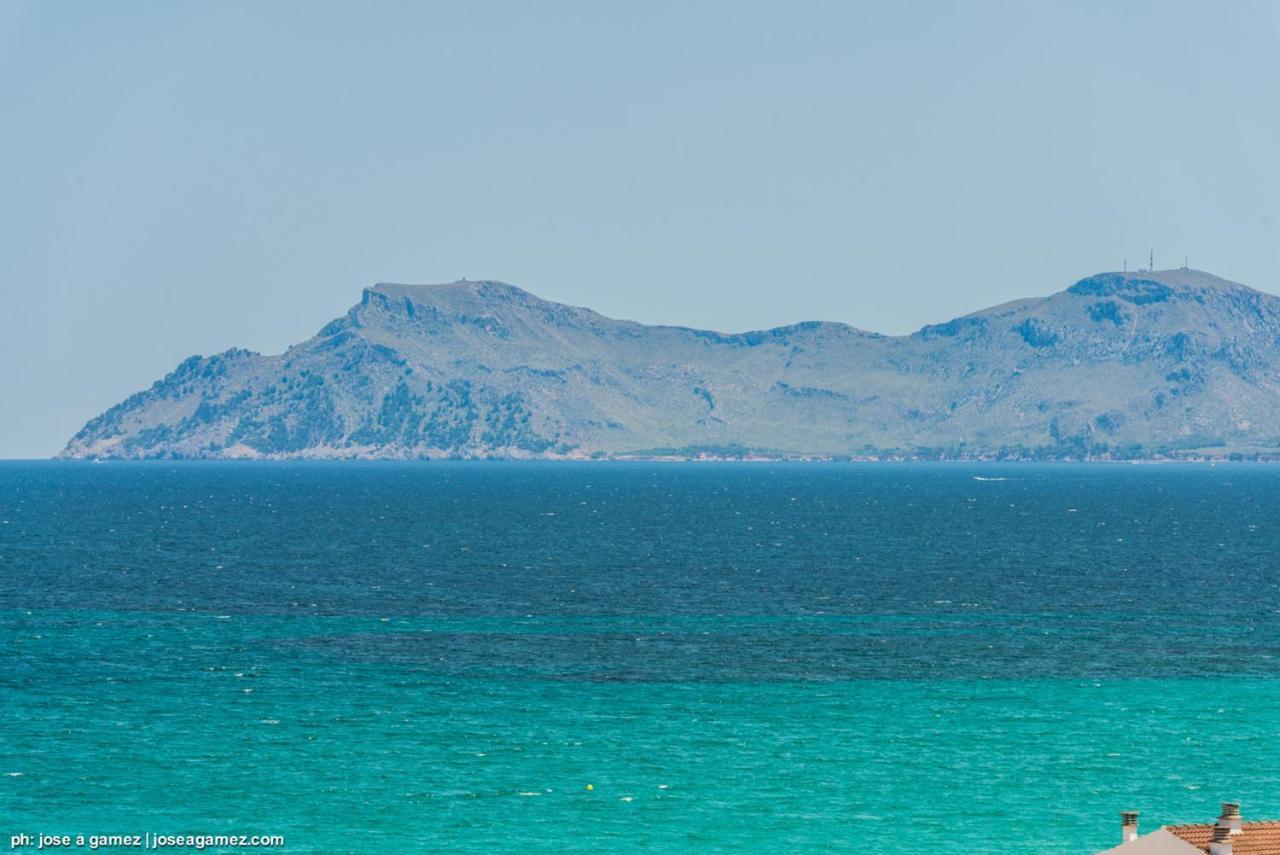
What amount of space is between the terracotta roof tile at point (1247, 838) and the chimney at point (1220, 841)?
0.62 ft

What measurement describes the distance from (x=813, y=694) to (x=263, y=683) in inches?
1005

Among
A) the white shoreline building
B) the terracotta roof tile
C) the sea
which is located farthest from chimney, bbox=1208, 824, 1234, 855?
the sea

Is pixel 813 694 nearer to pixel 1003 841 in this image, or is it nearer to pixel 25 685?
pixel 1003 841

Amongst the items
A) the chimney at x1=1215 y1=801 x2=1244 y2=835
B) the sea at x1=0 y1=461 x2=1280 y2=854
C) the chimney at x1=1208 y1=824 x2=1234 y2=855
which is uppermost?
the chimney at x1=1215 y1=801 x2=1244 y2=835

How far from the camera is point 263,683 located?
81.9 meters

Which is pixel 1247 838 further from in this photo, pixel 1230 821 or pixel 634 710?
pixel 634 710

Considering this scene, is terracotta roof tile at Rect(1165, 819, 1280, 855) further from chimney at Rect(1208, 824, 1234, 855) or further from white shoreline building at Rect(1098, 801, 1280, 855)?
chimney at Rect(1208, 824, 1234, 855)

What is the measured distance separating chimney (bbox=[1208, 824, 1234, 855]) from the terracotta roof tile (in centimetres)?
19

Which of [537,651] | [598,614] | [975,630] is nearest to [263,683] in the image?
[537,651]

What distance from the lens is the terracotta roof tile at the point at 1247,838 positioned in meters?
36.6

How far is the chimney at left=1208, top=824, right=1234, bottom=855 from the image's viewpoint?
115 ft

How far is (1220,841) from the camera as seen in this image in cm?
3572

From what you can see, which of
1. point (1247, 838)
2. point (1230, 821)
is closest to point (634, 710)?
point (1247, 838)

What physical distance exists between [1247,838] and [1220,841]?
2256 millimetres
